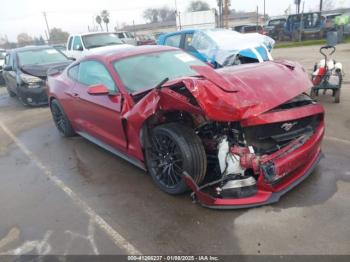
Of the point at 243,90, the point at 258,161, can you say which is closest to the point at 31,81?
the point at 243,90

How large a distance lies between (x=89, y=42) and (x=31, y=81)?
4.03 m

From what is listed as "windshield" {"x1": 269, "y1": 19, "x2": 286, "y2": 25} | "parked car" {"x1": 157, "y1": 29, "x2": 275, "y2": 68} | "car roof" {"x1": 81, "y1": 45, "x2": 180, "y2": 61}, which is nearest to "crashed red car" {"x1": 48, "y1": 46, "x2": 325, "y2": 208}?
"car roof" {"x1": 81, "y1": 45, "x2": 180, "y2": 61}

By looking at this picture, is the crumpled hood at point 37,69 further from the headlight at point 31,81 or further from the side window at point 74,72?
the side window at point 74,72

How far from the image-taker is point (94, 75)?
15.5 feet

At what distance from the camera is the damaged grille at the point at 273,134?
3.28m

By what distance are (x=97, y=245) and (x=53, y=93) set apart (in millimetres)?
3798

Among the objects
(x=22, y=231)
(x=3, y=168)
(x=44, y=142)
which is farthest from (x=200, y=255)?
(x=44, y=142)

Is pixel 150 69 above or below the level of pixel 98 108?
above

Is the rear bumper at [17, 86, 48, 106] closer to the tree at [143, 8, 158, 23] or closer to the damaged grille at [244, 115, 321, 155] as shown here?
the damaged grille at [244, 115, 321, 155]

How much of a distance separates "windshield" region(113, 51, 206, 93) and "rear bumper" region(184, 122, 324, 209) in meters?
1.45

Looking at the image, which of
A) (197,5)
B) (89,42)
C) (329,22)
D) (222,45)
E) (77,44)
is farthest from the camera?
(197,5)

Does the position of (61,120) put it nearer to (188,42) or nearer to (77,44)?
(188,42)

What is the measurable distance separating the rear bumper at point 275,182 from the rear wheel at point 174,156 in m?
0.15

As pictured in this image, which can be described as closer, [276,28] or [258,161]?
[258,161]
